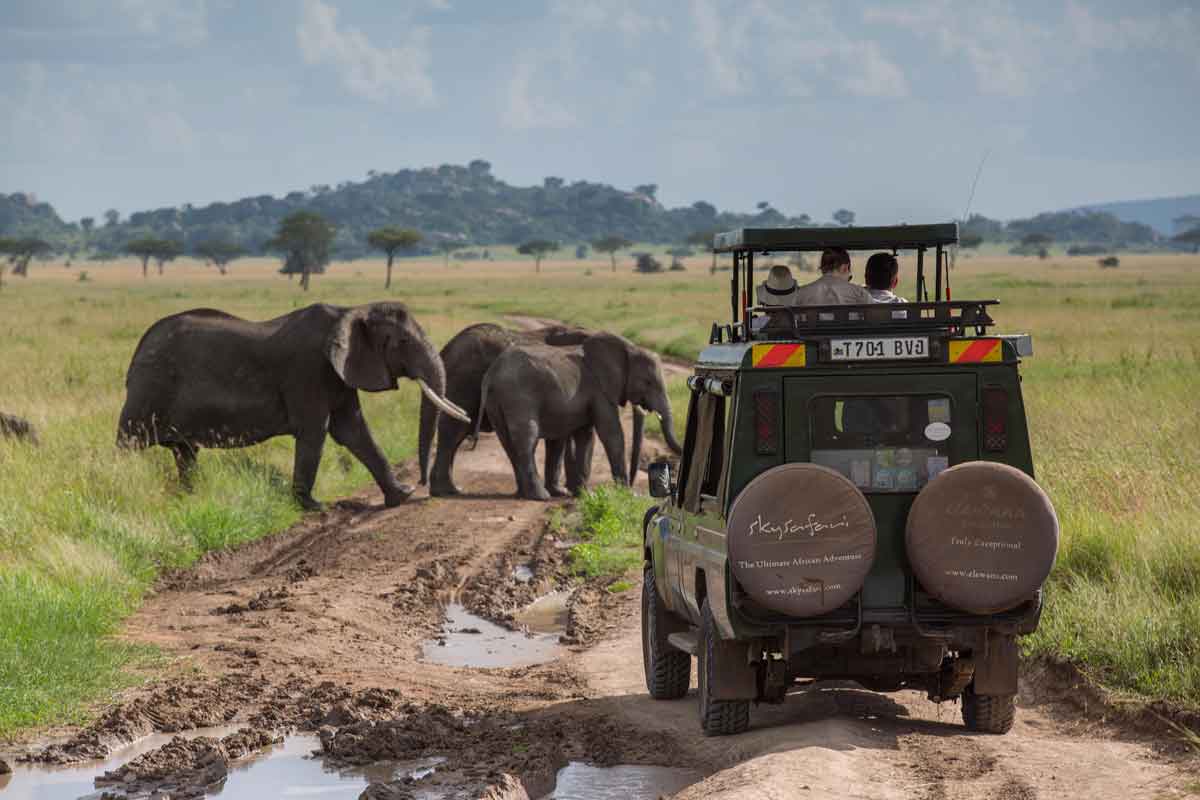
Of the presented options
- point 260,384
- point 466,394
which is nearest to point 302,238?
point 466,394

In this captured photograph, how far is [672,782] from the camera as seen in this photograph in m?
7.38

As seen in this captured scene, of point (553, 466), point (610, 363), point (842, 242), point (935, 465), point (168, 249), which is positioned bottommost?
point (168, 249)

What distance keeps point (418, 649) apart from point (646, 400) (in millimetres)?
9244

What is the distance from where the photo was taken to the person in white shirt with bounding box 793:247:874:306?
8375mm

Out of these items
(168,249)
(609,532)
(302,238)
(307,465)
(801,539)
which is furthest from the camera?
(168,249)

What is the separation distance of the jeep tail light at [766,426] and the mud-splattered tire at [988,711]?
1.60 m

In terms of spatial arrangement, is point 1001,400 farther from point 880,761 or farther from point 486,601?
point 486,601

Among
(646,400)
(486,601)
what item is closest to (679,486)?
(486,601)

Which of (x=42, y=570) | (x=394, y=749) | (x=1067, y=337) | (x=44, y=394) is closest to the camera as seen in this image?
(x=394, y=749)

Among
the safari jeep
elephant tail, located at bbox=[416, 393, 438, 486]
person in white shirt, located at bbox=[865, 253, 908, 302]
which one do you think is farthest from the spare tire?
elephant tail, located at bbox=[416, 393, 438, 486]

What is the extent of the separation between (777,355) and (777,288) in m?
1.50

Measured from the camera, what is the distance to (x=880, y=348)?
7.31 m

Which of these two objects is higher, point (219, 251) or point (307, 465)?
point (307, 465)

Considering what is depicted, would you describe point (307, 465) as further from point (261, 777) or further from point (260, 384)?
point (261, 777)
